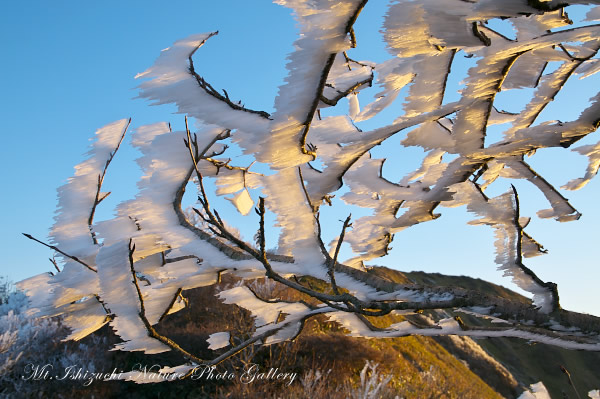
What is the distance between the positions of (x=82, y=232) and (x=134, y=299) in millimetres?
431

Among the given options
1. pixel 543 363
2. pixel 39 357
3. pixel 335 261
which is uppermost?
pixel 335 261

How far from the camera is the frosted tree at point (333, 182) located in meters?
0.74

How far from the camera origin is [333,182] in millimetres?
1140

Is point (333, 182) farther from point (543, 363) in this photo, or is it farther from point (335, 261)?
point (543, 363)

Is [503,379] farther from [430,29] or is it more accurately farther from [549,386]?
[430,29]

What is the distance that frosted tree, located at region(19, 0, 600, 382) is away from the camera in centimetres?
74

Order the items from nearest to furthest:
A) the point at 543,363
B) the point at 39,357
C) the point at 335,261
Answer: the point at 335,261 < the point at 39,357 < the point at 543,363

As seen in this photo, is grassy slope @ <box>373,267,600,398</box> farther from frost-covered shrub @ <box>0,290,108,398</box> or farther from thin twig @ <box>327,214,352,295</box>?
thin twig @ <box>327,214,352,295</box>

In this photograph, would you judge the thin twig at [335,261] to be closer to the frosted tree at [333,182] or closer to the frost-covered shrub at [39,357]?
the frosted tree at [333,182]

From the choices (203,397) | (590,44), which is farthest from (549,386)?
(590,44)

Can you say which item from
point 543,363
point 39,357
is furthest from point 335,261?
point 543,363

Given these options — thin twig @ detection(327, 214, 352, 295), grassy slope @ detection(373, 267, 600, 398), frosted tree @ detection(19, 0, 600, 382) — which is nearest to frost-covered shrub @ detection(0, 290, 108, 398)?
frosted tree @ detection(19, 0, 600, 382)

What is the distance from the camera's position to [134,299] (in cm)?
106

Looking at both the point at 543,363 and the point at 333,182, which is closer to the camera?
the point at 333,182
